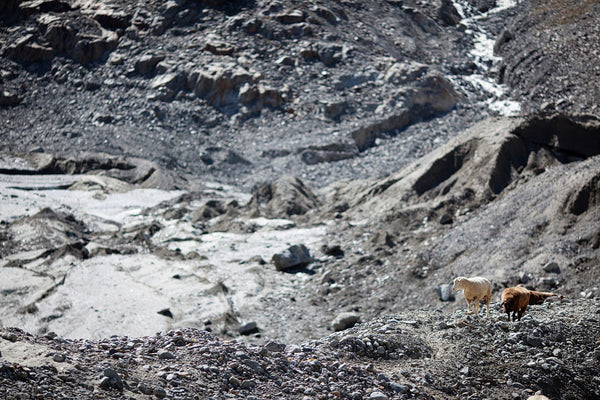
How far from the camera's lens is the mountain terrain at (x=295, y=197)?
5410 millimetres

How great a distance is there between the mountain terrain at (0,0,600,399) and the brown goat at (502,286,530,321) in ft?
0.62

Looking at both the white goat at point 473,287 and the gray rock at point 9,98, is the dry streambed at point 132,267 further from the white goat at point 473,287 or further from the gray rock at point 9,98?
the gray rock at point 9,98

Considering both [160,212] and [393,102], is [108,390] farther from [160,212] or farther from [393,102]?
[393,102]

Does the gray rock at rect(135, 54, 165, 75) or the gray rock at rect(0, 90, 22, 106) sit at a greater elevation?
the gray rock at rect(135, 54, 165, 75)

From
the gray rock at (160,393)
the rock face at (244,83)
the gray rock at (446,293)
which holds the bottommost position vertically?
the rock face at (244,83)

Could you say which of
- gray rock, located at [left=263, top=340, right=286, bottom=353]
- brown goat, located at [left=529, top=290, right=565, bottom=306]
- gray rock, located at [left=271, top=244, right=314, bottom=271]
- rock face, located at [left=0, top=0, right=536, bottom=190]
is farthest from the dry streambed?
rock face, located at [left=0, top=0, right=536, bottom=190]

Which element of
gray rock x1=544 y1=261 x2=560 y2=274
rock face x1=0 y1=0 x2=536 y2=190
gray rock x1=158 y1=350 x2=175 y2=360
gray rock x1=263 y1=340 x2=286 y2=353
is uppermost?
gray rock x1=158 y1=350 x2=175 y2=360

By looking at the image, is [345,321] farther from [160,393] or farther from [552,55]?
[552,55]

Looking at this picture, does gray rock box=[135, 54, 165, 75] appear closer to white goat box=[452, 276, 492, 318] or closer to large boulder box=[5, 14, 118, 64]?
large boulder box=[5, 14, 118, 64]

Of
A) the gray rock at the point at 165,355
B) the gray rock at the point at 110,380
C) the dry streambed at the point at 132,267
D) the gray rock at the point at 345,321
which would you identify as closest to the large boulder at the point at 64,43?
the dry streambed at the point at 132,267

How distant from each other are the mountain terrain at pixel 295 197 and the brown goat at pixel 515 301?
0.19 metres

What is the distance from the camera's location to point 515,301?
636cm

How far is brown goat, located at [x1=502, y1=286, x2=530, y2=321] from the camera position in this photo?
6.36 m

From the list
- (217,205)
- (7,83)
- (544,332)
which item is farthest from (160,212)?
(7,83)
